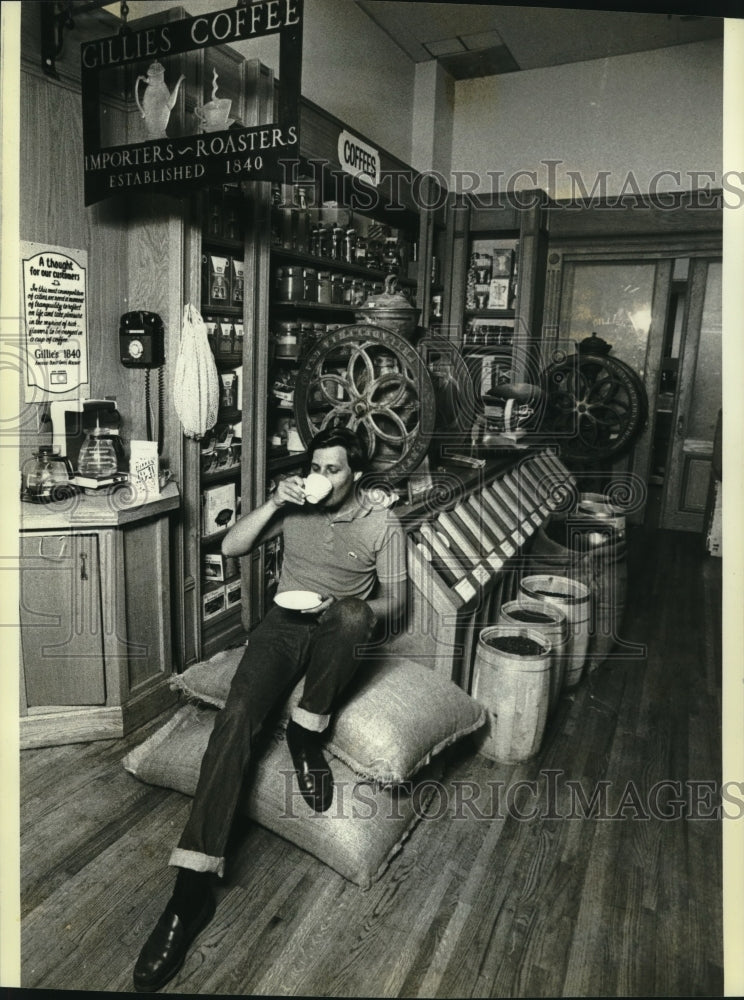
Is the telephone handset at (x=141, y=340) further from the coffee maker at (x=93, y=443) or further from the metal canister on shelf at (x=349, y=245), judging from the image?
the metal canister on shelf at (x=349, y=245)

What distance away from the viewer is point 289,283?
13.4 feet

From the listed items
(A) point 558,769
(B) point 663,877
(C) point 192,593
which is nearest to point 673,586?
(A) point 558,769

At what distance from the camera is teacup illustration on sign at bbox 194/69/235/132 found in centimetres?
305

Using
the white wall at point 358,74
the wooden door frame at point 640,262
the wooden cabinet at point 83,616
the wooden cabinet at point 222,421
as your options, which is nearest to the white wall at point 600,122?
the wooden door frame at point 640,262

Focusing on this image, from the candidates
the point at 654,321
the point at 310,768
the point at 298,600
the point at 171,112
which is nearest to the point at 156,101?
the point at 171,112

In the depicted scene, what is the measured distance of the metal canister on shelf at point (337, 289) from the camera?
448cm

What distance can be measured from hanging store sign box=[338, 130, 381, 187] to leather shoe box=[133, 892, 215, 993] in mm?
3906

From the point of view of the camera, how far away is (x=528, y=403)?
5098mm

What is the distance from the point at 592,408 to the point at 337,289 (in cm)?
309

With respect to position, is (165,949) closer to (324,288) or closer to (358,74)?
(324,288)

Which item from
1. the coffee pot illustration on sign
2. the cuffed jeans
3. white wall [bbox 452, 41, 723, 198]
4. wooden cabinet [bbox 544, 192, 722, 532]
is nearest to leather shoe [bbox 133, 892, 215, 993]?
the cuffed jeans

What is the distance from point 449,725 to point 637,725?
1.17 m

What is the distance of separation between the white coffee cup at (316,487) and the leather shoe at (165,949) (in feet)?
4.19

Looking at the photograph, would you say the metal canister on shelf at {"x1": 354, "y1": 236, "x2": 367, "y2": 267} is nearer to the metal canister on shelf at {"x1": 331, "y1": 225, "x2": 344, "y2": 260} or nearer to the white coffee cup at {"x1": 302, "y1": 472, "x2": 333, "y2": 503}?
the metal canister on shelf at {"x1": 331, "y1": 225, "x2": 344, "y2": 260}
